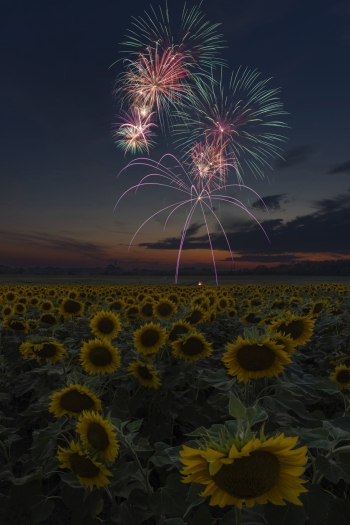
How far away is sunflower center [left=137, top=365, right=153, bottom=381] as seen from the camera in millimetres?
4359

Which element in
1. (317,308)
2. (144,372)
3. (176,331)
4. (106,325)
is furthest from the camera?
(317,308)

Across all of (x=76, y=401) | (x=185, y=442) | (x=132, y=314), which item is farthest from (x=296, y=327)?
(x=132, y=314)

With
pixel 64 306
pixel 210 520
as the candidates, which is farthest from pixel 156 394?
pixel 64 306

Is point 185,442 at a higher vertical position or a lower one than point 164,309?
lower

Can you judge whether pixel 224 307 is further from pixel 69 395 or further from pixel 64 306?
pixel 69 395

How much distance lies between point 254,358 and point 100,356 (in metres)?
1.92

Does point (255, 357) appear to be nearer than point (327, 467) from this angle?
No

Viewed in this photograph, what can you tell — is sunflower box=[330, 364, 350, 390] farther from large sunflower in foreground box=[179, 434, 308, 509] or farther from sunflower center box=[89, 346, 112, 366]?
large sunflower in foreground box=[179, 434, 308, 509]

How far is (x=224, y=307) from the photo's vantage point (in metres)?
10.3

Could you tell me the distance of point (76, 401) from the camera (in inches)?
129

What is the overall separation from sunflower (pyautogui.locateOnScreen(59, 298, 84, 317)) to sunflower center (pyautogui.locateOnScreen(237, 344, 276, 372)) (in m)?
6.62

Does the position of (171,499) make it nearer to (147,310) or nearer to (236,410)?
(236,410)

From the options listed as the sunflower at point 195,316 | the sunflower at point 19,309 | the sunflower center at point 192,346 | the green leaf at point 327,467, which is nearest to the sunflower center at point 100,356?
the sunflower center at point 192,346

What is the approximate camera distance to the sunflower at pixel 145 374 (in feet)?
14.2
